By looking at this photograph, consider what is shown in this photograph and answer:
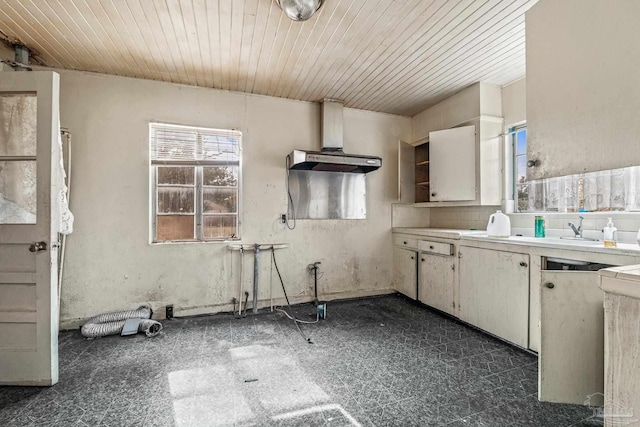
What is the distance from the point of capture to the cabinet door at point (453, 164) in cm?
327

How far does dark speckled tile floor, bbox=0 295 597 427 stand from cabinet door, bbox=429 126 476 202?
1.56m

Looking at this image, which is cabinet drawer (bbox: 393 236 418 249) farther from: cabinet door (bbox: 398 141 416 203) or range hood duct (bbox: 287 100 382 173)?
range hood duct (bbox: 287 100 382 173)

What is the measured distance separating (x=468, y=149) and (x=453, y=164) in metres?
0.23

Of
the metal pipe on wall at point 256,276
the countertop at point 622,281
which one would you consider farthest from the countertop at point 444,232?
the metal pipe on wall at point 256,276

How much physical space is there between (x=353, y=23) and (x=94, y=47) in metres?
2.29

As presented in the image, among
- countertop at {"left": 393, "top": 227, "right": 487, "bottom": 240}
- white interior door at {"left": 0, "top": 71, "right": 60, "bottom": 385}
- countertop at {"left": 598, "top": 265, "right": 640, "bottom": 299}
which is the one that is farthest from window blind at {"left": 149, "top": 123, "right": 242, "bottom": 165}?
countertop at {"left": 598, "top": 265, "right": 640, "bottom": 299}

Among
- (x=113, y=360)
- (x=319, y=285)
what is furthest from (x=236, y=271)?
(x=113, y=360)

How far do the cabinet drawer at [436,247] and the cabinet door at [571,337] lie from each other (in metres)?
1.49

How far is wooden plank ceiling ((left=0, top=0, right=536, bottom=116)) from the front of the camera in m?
1.99

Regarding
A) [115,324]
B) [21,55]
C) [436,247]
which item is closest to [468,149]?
[436,247]

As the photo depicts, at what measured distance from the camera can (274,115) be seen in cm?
356

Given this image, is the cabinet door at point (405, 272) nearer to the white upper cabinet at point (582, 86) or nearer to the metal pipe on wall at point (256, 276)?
the metal pipe on wall at point (256, 276)

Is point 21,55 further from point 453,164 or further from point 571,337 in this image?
point 571,337

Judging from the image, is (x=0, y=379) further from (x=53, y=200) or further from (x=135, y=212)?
(x=135, y=212)
